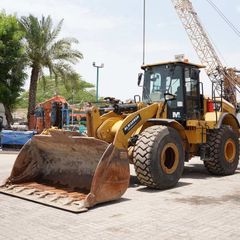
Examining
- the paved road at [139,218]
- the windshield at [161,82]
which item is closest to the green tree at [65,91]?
the windshield at [161,82]

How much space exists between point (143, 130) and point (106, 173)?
2.54 meters

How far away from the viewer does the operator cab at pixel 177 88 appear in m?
10.4

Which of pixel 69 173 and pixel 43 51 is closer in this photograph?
pixel 69 173

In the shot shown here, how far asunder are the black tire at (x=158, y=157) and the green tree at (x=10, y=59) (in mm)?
19120

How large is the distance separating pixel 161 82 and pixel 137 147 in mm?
2613

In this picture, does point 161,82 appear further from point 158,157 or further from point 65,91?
point 65,91

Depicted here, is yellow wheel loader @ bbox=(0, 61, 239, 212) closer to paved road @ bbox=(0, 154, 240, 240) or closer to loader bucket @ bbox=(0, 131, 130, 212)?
loader bucket @ bbox=(0, 131, 130, 212)

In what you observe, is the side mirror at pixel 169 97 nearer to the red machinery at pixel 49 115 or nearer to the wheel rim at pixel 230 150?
the wheel rim at pixel 230 150

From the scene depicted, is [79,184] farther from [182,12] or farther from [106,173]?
[182,12]

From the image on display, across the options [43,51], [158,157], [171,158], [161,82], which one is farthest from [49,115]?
[158,157]

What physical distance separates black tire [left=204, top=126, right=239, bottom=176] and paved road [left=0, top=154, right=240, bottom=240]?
6.73 feet

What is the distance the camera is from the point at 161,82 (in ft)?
34.9

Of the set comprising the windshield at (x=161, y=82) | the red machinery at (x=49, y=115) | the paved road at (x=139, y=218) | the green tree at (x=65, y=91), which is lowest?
the paved road at (x=139, y=218)

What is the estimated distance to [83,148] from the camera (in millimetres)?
8203
